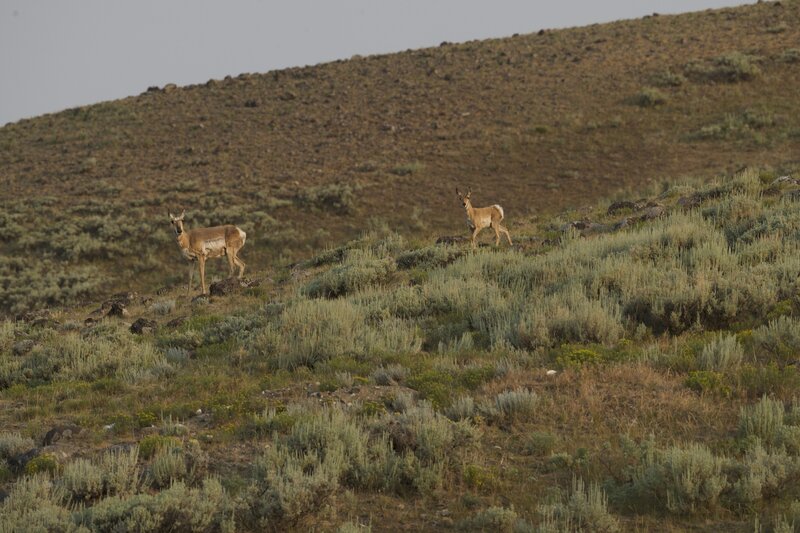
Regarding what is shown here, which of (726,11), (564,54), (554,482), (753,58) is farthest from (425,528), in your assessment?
(726,11)

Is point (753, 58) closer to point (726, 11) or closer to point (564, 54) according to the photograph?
point (564, 54)

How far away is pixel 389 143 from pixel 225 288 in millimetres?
21127

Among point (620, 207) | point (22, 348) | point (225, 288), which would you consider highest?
point (620, 207)

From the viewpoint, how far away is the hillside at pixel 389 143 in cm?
2962

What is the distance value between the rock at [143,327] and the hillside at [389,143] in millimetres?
11298

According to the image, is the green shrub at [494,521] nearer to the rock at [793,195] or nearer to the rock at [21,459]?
the rock at [21,459]

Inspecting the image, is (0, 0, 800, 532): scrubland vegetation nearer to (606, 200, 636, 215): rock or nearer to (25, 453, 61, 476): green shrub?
(25, 453, 61, 476): green shrub

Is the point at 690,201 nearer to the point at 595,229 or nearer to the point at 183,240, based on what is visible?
the point at 595,229

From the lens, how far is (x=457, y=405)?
318 inches

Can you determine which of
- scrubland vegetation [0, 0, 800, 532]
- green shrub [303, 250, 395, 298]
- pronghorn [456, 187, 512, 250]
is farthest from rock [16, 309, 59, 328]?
pronghorn [456, 187, 512, 250]

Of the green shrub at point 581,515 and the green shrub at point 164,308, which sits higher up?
the green shrub at point 581,515

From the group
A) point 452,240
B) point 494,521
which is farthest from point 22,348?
point 452,240

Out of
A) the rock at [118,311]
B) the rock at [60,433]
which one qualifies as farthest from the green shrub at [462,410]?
the rock at [118,311]

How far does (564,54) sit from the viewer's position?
1833 inches
